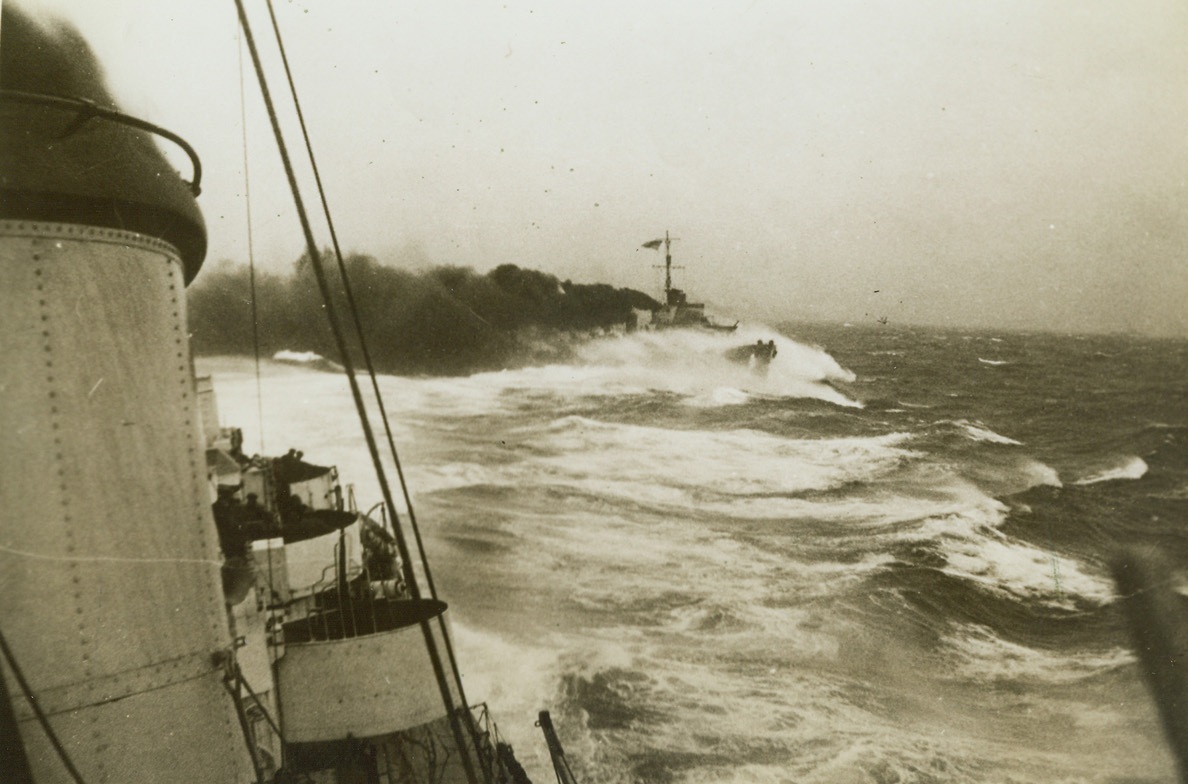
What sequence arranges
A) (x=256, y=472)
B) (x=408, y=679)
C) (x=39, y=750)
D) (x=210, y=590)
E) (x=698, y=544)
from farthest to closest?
(x=256, y=472) → (x=698, y=544) → (x=408, y=679) → (x=210, y=590) → (x=39, y=750)

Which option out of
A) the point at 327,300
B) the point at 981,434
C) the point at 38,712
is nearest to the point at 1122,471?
the point at 981,434

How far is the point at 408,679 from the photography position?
→ 538cm

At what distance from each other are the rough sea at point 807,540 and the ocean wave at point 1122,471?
0.02 metres

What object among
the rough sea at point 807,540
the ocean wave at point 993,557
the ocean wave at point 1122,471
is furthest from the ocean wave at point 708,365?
the ocean wave at point 1122,471

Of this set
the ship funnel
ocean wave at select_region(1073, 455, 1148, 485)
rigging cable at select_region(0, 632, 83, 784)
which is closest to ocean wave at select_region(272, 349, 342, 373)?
the ship funnel

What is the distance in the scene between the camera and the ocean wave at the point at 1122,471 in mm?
5906

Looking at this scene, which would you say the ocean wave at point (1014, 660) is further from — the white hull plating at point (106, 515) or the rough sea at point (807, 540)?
the white hull plating at point (106, 515)

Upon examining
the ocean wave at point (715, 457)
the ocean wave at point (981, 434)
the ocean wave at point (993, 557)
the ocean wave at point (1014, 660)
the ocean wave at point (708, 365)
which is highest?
the ocean wave at point (708, 365)

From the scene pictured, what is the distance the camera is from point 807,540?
700 cm

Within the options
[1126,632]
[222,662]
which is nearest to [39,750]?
[222,662]

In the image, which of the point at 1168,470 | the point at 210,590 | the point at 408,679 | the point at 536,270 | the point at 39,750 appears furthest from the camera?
the point at 536,270

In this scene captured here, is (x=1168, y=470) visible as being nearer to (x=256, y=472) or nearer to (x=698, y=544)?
(x=698, y=544)

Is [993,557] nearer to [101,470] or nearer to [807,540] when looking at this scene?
[807,540]

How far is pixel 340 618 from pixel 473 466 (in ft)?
9.52
